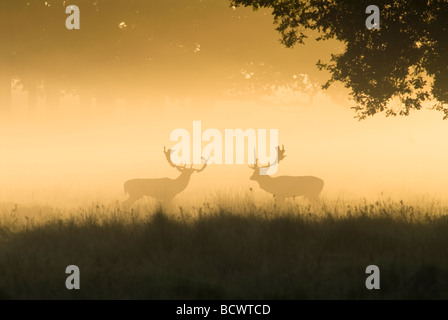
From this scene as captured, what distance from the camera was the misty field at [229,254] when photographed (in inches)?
358

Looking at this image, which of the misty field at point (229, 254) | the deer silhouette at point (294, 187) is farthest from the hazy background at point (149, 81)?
the misty field at point (229, 254)

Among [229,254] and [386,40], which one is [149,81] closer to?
[386,40]

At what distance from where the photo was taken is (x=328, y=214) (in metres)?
13.9

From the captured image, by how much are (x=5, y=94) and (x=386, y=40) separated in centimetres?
4534

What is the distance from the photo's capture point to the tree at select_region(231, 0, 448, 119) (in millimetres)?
15875

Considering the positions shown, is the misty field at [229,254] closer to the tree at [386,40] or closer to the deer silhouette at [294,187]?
the deer silhouette at [294,187]

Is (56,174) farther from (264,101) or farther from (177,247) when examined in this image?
(264,101)

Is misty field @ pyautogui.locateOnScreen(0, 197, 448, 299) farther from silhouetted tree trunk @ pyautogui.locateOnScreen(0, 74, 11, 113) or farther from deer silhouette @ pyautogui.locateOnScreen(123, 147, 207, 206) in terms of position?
silhouetted tree trunk @ pyautogui.locateOnScreen(0, 74, 11, 113)

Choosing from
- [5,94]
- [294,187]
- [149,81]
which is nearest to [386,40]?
[294,187]

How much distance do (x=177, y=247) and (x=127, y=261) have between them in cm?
107

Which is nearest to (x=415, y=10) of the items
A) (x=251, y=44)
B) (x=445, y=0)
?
(x=445, y=0)

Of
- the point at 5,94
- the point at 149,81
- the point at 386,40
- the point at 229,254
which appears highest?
the point at 149,81

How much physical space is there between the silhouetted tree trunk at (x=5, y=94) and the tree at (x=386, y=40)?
3943 centimetres

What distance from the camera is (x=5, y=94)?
186ft
